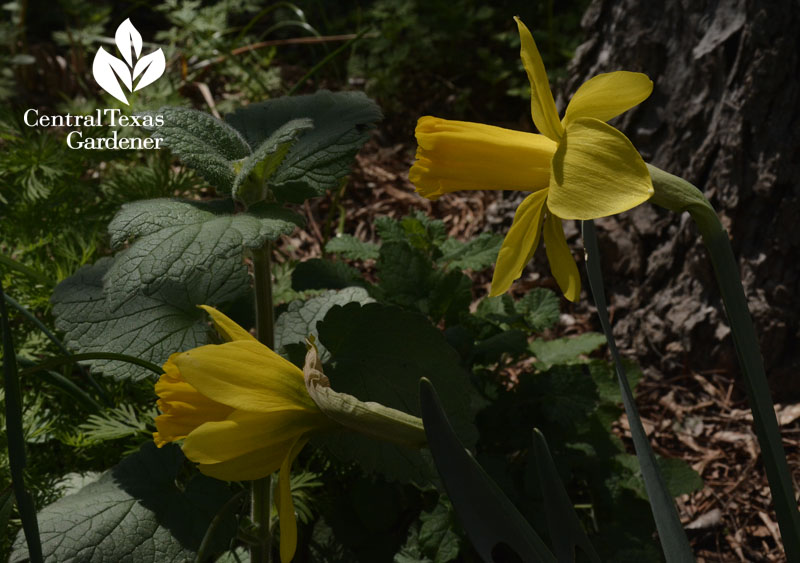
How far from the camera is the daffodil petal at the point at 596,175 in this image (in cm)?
74

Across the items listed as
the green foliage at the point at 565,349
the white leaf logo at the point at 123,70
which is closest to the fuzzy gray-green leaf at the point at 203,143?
the green foliage at the point at 565,349

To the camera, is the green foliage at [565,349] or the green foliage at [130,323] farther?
the green foliage at [565,349]

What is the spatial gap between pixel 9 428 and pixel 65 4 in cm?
304

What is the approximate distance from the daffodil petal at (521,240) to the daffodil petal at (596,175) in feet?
0.22

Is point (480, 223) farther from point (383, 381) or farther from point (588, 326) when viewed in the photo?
point (383, 381)

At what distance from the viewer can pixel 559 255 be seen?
35.2 inches

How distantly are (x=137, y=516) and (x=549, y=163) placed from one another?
32.7 inches

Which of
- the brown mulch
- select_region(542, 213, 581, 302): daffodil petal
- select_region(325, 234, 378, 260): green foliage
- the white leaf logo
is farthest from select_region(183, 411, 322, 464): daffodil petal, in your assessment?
the white leaf logo

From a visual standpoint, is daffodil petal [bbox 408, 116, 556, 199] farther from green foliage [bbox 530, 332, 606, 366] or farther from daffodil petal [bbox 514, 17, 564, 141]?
green foliage [bbox 530, 332, 606, 366]

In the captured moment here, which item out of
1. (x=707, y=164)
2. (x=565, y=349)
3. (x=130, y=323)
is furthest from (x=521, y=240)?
(x=707, y=164)

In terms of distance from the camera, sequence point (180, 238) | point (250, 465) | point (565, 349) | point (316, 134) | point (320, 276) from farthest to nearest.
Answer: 1. point (565, 349)
2. point (320, 276)
3. point (316, 134)
4. point (180, 238)
5. point (250, 465)

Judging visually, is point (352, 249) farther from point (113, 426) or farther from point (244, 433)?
point (244, 433)

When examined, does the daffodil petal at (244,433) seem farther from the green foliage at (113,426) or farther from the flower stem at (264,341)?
the green foliage at (113,426)

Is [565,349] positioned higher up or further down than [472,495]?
further down
